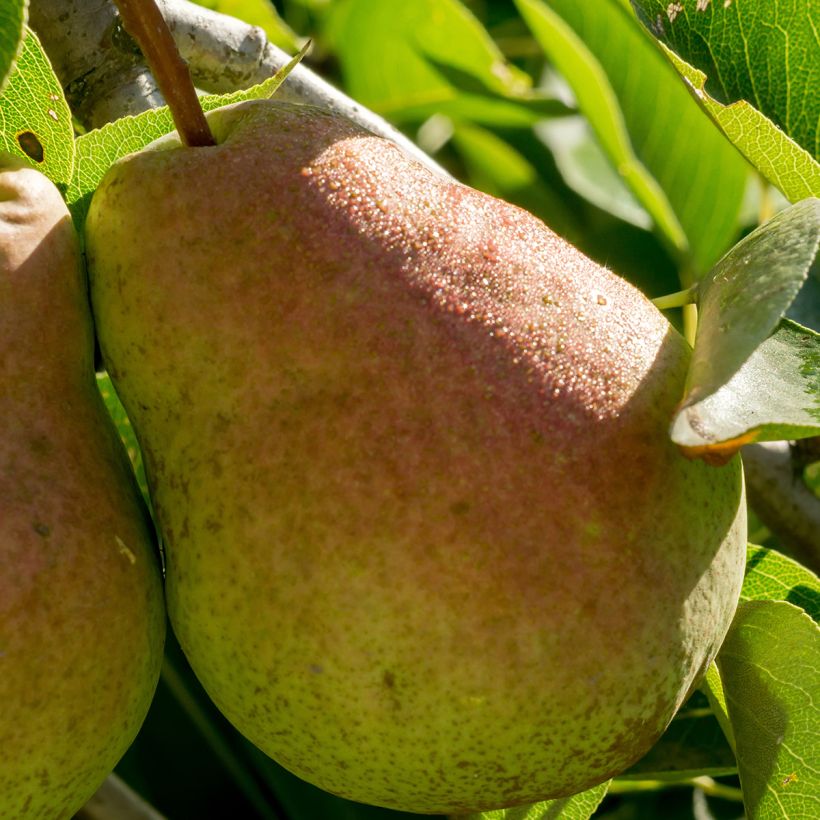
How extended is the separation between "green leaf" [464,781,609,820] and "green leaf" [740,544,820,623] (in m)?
0.23

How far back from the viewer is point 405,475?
784mm

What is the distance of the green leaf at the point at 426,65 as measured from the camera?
1.81 metres

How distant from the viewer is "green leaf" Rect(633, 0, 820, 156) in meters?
1.15

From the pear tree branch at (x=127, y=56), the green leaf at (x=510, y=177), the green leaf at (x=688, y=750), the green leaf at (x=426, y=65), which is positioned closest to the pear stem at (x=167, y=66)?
the pear tree branch at (x=127, y=56)

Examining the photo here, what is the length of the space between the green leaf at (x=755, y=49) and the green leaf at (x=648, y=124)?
42 centimetres

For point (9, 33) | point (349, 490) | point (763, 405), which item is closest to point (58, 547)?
point (349, 490)

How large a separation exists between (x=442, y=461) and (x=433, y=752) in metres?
0.19

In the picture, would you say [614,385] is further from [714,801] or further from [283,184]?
[714,801]

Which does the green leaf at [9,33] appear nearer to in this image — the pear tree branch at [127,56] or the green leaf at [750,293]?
the pear tree branch at [127,56]

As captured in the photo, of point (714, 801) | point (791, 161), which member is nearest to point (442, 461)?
point (791, 161)

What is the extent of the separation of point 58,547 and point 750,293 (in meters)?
0.49

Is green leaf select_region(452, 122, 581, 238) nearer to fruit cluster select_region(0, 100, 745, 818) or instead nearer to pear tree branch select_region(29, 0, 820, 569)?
pear tree branch select_region(29, 0, 820, 569)

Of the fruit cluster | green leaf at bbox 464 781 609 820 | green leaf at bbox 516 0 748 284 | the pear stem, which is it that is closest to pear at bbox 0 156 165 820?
the fruit cluster

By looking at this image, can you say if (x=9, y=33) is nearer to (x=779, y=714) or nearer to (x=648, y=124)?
(x=779, y=714)
